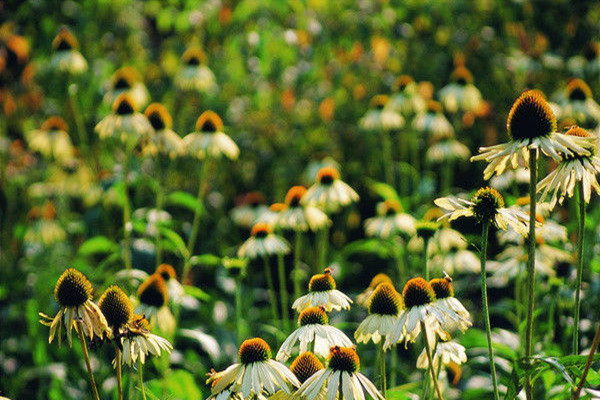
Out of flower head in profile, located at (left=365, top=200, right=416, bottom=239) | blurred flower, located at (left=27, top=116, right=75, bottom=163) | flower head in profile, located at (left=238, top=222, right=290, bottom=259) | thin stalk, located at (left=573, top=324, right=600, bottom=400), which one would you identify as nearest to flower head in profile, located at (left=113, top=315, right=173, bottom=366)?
thin stalk, located at (left=573, top=324, right=600, bottom=400)

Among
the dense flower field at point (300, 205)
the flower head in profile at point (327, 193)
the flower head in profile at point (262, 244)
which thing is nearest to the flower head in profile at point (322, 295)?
the dense flower field at point (300, 205)

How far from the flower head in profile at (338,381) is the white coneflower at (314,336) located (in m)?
0.11

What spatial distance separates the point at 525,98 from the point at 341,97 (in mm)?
4047

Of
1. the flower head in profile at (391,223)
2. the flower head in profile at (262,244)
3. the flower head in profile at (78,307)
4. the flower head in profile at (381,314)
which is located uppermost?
the flower head in profile at (78,307)

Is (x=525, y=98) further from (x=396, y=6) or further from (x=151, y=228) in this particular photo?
(x=396, y=6)

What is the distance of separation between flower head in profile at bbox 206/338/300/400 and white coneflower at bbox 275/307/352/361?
6cm

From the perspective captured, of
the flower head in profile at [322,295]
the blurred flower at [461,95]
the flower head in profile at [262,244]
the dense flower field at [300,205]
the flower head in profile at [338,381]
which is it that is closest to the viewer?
the flower head in profile at [338,381]

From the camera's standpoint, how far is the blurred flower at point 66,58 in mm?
3326

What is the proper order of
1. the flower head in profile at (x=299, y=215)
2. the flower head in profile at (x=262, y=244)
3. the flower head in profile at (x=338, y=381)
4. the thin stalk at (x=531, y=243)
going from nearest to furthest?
the flower head in profile at (x=338, y=381)
the thin stalk at (x=531, y=243)
the flower head in profile at (x=262, y=244)
the flower head in profile at (x=299, y=215)

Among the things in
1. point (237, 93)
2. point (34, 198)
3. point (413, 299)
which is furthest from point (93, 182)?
point (413, 299)

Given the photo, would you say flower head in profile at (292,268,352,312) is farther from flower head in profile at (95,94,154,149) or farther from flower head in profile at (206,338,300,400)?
flower head in profile at (95,94,154,149)

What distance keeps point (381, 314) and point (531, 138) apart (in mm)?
486

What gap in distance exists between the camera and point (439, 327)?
52.9 inches

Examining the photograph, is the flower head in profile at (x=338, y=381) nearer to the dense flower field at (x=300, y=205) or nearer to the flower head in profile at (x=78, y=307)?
the dense flower field at (x=300, y=205)
